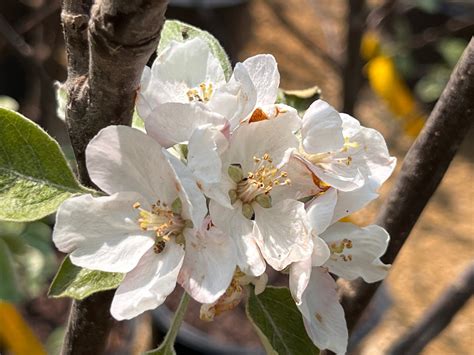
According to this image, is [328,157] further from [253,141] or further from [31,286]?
[31,286]

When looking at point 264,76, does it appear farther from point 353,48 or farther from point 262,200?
point 353,48

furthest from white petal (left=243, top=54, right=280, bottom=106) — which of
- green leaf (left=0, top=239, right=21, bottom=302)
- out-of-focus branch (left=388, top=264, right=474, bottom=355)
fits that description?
green leaf (left=0, top=239, right=21, bottom=302)

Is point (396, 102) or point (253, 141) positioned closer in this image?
point (253, 141)

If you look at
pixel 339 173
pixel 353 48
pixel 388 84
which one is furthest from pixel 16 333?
pixel 388 84

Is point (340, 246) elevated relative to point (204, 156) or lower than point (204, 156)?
lower

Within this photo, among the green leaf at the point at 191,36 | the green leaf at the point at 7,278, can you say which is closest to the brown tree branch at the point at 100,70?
the green leaf at the point at 191,36

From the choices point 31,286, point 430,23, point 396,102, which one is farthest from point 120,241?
point 430,23

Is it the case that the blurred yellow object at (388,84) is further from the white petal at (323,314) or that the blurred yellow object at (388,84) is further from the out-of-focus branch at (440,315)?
the white petal at (323,314)

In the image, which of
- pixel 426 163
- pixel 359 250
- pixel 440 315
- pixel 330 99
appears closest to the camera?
pixel 359 250
